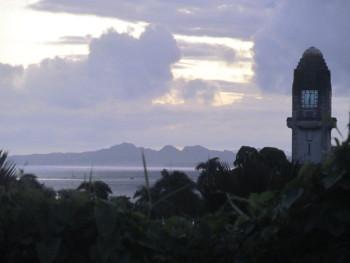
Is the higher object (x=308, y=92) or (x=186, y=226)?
(x=308, y=92)

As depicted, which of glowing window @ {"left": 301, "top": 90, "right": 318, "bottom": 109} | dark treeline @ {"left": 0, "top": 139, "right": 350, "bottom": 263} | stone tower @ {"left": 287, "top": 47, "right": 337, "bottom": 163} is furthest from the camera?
glowing window @ {"left": 301, "top": 90, "right": 318, "bottom": 109}

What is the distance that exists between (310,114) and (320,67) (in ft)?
14.9

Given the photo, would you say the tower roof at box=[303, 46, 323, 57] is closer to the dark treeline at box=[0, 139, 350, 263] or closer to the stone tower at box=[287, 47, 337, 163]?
the stone tower at box=[287, 47, 337, 163]

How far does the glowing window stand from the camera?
218ft

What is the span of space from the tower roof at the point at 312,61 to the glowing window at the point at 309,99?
1.96 metres

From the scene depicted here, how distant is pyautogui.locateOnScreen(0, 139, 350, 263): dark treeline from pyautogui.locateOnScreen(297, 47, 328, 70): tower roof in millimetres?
64173

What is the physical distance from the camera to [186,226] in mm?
4461

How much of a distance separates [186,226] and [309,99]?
208 ft

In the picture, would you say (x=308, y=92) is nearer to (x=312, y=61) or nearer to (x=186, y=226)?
(x=312, y=61)

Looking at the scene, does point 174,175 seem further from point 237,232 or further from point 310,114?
point 237,232

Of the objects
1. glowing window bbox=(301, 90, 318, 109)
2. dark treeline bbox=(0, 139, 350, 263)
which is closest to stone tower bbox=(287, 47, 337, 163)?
glowing window bbox=(301, 90, 318, 109)

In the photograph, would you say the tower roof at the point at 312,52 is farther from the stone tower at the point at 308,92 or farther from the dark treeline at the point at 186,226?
the dark treeline at the point at 186,226

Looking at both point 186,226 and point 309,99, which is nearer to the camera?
point 186,226

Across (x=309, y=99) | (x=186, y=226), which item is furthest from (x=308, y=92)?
(x=186, y=226)
